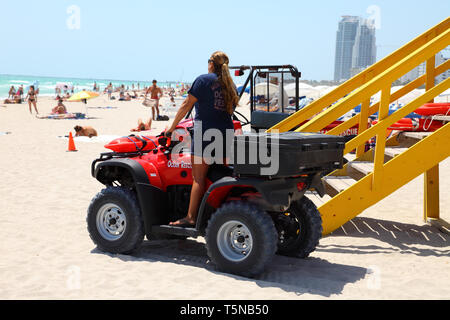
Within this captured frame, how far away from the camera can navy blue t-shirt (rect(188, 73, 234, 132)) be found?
16.1ft

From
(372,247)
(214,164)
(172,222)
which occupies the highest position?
(214,164)

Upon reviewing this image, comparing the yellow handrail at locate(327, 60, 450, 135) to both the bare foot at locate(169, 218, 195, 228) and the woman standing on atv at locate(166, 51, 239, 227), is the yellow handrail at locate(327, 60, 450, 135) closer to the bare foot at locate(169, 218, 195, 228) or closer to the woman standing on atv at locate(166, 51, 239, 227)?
the woman standing on atv at locate(166, 51, 239, 227)

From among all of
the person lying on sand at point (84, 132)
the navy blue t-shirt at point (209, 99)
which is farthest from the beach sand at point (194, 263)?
the person lying on sand at point (84, 132)

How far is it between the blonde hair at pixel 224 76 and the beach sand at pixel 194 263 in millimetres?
1590

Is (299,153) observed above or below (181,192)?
above

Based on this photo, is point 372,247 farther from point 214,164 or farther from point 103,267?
point 103,267

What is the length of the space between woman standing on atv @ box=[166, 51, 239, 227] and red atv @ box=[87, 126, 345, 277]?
18 cm

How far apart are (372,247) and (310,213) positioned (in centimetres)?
133

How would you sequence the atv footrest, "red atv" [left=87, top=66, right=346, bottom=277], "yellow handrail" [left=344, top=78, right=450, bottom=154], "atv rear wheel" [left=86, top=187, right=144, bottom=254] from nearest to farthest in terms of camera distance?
1. "red atv" [left=87, top=66, right=346, bottom=277]
2. the atv footrest
3. "atv rear wheel" [left=86, top=187, right=144, bottom=254]
4. "yellow handrail" [left=344, top=78, right=450, bottom=154]

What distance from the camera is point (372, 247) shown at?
609 centimetres
